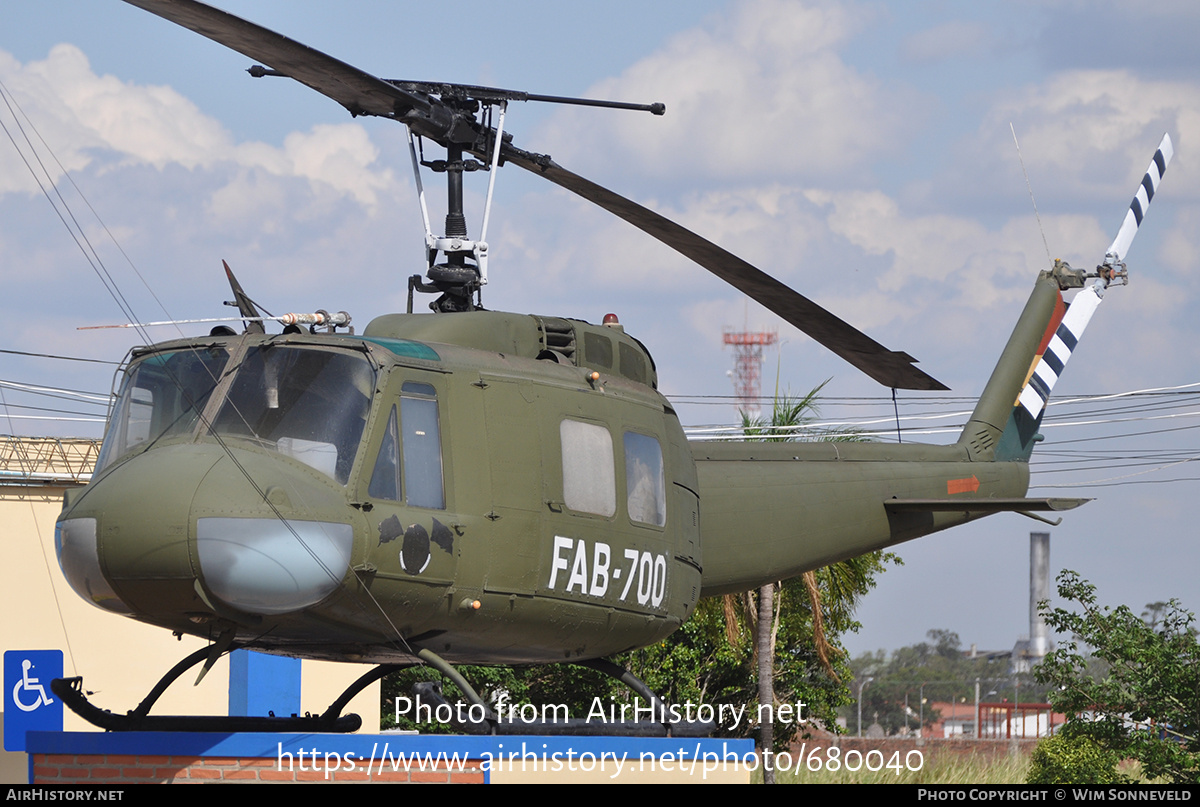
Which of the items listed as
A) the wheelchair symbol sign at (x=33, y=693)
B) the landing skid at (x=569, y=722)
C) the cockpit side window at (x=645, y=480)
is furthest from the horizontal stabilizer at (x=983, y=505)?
the wheelchair symbol sign at (x=33, y=693)

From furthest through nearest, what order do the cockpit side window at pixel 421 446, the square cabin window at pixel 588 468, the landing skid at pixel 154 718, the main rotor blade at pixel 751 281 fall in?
the main rotor blade at pixel 751 281 → the square cabin window at pixel 588 468 → the landing skid at pixel 154 718 → the cockpit side window at pixel 421 446

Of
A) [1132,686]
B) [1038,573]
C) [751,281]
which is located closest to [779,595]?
[1132,686]

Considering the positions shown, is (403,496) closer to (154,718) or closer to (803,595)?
(154,718)

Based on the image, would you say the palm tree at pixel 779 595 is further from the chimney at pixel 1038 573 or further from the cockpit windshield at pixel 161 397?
the chimney at pixel 1038 573

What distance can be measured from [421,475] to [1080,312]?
927cm

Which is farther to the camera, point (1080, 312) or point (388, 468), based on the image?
point (1080, 312)

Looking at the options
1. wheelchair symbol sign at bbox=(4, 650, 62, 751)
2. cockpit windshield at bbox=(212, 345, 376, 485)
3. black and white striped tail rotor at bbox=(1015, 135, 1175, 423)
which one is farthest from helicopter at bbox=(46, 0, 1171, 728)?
black and white striped tail rotor at bbox=(1015, 135, 1175, 423)

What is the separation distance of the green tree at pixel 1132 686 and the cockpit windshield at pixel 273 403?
11.2 meters

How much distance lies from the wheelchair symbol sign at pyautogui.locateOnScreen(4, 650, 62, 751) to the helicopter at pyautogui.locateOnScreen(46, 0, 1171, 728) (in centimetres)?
307

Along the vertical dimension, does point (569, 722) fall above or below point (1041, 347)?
below

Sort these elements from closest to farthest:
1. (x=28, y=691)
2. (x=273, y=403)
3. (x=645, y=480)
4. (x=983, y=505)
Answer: (x=273, y=403) → (x=645, y=480) → (x=28, y=691) → (x=983, y=505)

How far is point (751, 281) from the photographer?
10.5 meters

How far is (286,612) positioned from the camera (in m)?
7.25

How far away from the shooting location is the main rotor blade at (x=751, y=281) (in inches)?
408
